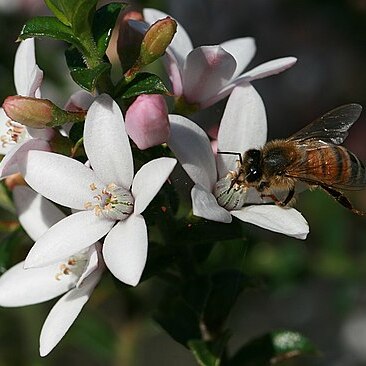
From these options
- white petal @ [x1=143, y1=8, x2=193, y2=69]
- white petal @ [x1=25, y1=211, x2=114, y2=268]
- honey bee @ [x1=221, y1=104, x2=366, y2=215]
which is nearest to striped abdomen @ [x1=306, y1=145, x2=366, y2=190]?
honey bee @ [x1=221, y1=104, x2=366, y2=215]

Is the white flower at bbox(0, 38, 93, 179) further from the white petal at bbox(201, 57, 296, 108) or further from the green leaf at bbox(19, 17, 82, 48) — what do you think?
the white petal at bbox(201, 57, 296, 108)

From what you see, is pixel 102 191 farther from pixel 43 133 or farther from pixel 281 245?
pixel 281 245

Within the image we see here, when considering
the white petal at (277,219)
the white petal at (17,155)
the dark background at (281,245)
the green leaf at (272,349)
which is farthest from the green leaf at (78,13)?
the green leaf at (272,349)

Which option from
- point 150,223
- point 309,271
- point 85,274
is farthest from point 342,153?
point 309,271

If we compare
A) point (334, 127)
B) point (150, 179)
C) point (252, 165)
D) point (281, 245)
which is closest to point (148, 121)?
point (150, 179)

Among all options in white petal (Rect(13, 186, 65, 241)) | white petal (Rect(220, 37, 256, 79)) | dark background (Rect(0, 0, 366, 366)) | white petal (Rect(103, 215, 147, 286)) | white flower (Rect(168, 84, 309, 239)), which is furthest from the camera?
dark background (Rect(0, 0, 366, 366))

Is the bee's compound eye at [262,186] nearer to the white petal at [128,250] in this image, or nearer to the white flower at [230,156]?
the white flower at [230,156]

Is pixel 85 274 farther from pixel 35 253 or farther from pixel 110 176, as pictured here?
pixel 110 176
